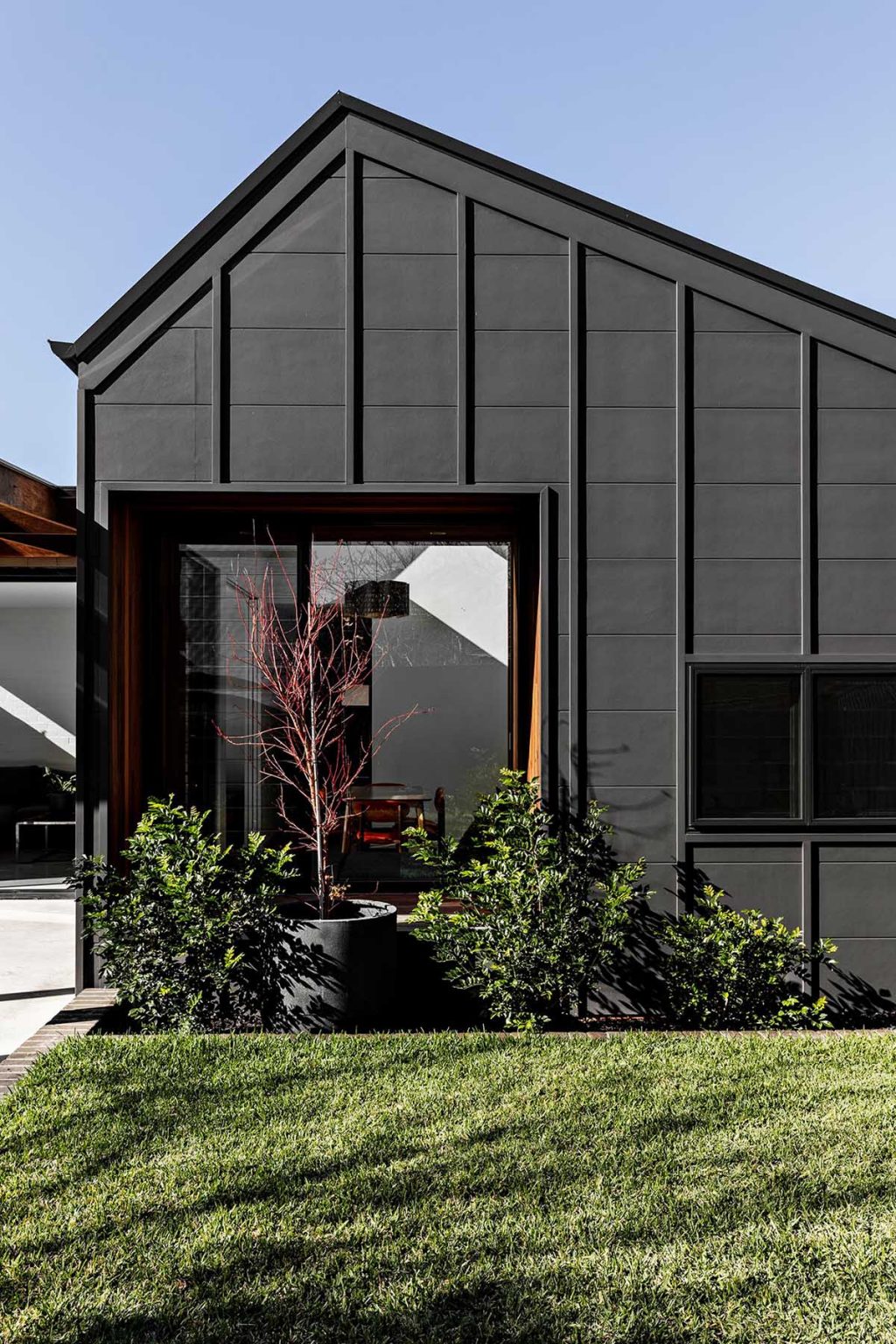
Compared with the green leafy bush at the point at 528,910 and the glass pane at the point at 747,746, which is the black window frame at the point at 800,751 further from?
the green leafy bush at the point at 528,910

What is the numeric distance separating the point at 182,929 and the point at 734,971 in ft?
10.3

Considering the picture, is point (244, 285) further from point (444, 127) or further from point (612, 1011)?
point (612, 1011)

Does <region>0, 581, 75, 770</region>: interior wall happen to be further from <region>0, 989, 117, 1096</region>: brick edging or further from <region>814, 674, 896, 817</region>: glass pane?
<region>814, 674, 896, 817</region>: glass pane

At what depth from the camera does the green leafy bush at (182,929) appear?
4.75 meters

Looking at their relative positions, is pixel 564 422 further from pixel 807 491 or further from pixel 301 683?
pixel 301 683

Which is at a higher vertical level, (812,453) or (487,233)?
(487,233)

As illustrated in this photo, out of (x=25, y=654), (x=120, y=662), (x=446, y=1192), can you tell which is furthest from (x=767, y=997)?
(x=25, y=654)

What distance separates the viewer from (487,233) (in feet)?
17.8

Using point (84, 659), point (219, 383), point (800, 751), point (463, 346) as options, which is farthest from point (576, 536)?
point (84, 659)

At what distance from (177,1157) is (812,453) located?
513 cm

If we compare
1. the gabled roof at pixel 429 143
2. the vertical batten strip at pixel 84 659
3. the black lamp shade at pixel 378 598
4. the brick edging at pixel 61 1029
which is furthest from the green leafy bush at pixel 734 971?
the gabled roof at pixel 429 143

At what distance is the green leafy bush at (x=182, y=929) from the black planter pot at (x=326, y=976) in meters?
0.17

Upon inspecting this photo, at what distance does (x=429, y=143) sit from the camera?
5414 mm

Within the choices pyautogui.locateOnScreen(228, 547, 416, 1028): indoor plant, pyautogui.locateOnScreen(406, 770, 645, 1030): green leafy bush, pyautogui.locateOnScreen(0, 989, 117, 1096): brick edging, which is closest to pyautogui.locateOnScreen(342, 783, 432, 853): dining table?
pyautogui.locateOnScreen(228, 547, 416, 1028): indoor plant
